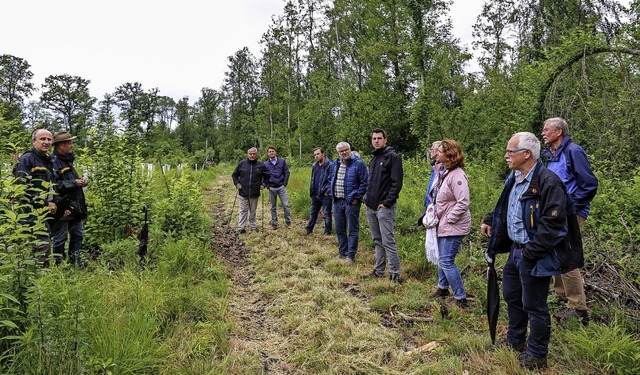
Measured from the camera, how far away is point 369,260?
598 cm

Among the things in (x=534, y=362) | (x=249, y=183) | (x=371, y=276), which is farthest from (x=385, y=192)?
(x=249, y=183)

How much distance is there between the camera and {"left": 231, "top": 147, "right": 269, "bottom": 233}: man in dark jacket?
8258mm

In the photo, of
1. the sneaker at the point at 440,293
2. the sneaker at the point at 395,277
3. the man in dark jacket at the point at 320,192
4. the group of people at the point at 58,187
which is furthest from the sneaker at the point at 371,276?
Result: the group of people at the point at 58,187

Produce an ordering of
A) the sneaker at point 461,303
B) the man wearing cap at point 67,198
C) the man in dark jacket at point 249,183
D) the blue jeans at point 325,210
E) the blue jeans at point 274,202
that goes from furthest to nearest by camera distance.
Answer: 1. the blue jeans at point 274,202
2. the man in dark jacket at point 249,183
3. the blue jeans at point 325,210
4. the man wearing cap at point 67,198
5. the sneaker at point 461,303

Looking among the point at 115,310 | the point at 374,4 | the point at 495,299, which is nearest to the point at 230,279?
the point at 115,310

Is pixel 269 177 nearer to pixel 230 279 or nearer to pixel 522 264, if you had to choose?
pixel 230 279

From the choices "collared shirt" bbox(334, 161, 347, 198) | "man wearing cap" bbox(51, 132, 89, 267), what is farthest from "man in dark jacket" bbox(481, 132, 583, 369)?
"man wearing cap" bbox(51, 132, 89, 267)

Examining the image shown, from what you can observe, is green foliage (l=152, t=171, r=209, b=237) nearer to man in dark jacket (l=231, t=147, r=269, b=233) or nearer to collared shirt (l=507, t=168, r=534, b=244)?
man in dark jacket (l=231, t=147, r=269, b=233)

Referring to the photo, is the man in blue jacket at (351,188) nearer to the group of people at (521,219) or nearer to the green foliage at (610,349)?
the group of people at (521,219)

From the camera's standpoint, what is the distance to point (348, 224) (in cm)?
588

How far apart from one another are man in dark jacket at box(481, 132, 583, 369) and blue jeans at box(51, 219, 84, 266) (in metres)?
5.05

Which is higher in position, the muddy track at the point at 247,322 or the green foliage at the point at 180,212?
the green foliage at the point at 180,212

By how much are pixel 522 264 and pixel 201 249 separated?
182 inches

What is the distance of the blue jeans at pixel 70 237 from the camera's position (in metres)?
4.59
